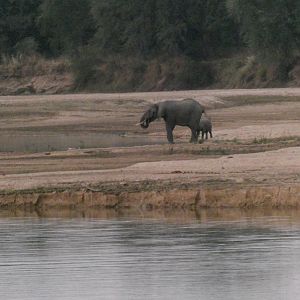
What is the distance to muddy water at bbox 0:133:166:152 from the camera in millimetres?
33469

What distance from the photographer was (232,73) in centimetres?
6725

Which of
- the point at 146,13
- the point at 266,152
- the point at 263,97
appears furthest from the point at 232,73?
the point at 266,152

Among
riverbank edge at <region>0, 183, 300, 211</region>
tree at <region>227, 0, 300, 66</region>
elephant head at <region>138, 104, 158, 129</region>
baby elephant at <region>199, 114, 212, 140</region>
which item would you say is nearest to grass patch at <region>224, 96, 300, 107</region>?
tree at <region>227, 0, 300, 66</region>

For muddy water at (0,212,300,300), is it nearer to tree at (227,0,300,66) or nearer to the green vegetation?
tree at (227,0,300,66)

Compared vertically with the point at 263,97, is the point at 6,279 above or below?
above

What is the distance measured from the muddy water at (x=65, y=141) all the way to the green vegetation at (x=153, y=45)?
27044 millimetres

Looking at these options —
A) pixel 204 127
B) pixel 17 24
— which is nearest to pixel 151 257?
pixel 204 127

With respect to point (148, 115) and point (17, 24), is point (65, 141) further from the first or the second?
point (17, 24)

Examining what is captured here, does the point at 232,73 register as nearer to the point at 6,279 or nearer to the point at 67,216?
the point at 67,216

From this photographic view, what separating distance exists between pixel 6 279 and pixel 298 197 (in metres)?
7.52

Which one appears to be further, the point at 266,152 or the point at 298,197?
the point at 266,152

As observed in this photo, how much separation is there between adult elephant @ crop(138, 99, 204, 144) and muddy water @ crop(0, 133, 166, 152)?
70cm

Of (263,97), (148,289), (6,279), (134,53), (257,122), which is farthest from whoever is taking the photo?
(134,53)

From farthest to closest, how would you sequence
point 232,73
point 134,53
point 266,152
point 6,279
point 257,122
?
point 134,53, point 232,73, point 257,122, point 266,152, point 6,279
